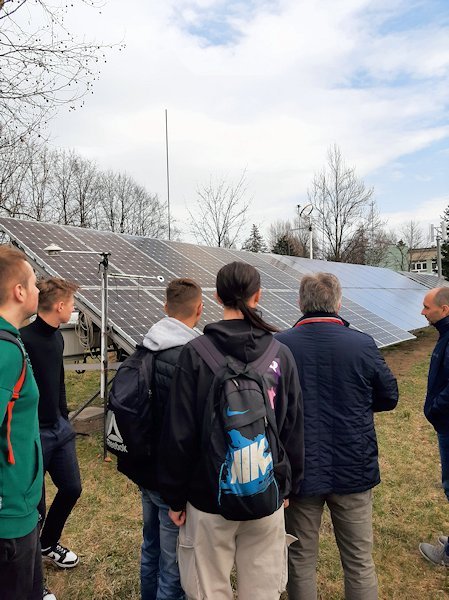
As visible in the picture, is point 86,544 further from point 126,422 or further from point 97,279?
point 97,279

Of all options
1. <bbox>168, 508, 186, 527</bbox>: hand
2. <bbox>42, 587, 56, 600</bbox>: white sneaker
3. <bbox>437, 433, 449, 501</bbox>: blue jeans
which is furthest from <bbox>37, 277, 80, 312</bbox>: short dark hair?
<bbox>437, 433, 449, 501</bbox>: blue jeans

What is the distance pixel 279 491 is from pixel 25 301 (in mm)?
1493

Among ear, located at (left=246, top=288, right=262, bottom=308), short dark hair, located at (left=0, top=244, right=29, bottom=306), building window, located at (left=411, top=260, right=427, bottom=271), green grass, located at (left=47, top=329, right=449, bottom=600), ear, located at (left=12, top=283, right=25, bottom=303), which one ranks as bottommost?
green grass, located at (left=47, top=329, right=449, bottom=600)

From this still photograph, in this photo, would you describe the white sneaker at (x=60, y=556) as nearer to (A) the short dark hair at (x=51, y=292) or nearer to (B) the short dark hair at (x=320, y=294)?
(A) the short dark hair at (x=51, y=292)

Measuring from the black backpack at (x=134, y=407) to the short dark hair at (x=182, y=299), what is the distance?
0.30 meters

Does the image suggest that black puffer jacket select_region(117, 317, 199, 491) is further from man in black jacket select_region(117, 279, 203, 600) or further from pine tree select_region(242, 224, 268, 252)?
pine tree select_region(242, 224, 268, 252)

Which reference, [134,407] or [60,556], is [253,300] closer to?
[134,407]

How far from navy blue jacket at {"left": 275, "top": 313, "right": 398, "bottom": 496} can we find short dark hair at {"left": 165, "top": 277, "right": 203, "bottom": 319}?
27.3 inches

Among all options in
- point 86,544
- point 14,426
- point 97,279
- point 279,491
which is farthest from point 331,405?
point 97,279

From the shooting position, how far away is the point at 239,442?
1932 millimetres

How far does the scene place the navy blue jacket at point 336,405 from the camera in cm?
271

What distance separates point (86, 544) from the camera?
3.96 m

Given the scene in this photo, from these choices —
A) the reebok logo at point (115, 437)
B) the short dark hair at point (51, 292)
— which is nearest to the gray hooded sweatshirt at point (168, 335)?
the reebok logo at point (115, 437)

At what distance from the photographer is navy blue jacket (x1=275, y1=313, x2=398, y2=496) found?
2709 millimetres
